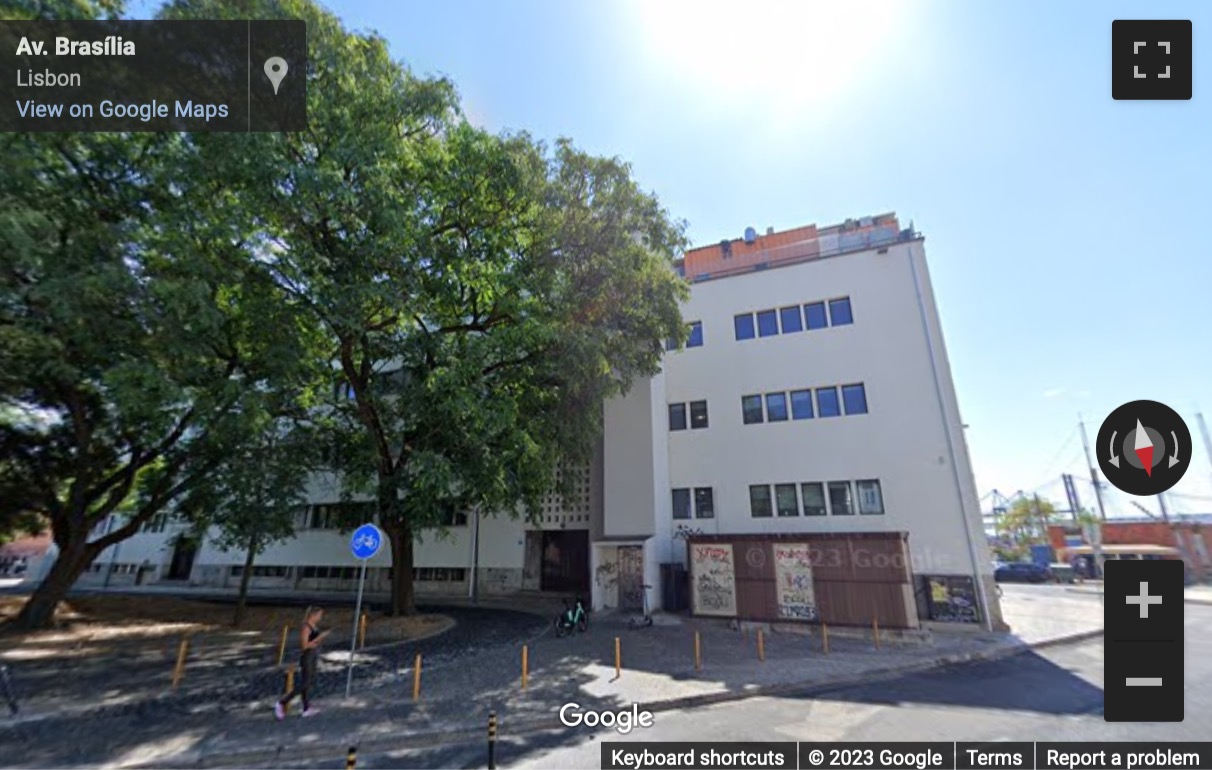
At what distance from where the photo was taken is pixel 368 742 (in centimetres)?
711

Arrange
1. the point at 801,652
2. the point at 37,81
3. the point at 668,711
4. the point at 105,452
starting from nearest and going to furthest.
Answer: the point at 668,711 → the point at 37,81 → the point at 801,652 → the point at 105,452

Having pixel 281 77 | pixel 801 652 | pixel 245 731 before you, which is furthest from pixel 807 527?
pixel 281 77

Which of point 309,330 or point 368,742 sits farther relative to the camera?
point 309,330

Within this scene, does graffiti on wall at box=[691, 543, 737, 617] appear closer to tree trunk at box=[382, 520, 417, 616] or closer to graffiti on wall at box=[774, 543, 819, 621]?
graffiti on wall at box=[774, 543, 819, 621]

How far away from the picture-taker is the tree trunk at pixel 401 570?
17312mm

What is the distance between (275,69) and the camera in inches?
448

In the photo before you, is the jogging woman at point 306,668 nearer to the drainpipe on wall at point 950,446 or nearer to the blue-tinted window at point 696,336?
the blue-tinted window at point 696,336

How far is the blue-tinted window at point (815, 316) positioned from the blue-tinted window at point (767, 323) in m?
1.24

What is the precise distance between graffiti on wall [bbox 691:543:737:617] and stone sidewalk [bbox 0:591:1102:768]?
978 millimetres

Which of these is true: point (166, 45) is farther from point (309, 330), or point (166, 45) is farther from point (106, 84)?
point (309, 330)

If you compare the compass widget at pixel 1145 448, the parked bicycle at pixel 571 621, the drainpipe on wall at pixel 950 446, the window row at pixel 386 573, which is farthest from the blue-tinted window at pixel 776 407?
the compass widget at pixel 1145 448

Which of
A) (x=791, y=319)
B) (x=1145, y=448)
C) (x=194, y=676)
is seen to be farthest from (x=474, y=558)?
(x=1145, y=448)

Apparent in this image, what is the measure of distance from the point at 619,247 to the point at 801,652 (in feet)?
42.2

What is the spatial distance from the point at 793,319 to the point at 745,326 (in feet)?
6.50
